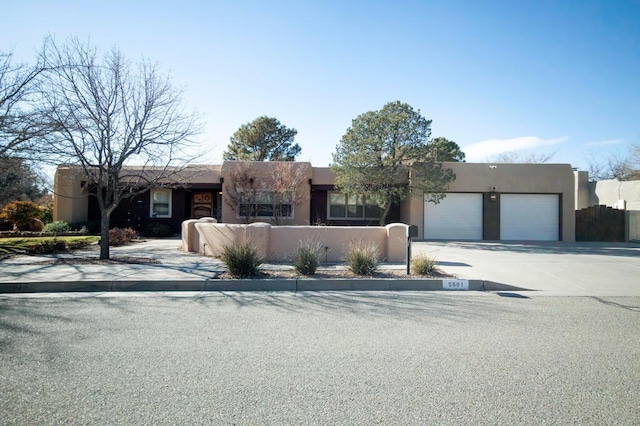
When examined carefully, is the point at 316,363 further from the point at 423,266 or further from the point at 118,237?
the point at 118,237

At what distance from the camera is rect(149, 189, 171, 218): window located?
2428cm

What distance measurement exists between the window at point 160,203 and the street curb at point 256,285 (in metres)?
16.0

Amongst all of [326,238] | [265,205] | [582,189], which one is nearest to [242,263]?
[326,238]

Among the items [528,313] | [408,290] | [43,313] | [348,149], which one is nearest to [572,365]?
[528,313]

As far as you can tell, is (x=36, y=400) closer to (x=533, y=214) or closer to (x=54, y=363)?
(x=54, y=363)

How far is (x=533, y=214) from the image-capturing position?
71.9 ft

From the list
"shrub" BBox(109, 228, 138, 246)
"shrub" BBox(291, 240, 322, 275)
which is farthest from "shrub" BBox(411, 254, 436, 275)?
"shrub" BBox(109, 228, 138, 246)

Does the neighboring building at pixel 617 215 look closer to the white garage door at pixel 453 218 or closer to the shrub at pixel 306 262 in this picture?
the white garage door at pixel 453 218

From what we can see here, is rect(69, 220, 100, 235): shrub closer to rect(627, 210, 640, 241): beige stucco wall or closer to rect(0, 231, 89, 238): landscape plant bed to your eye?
rect(0, 231, 89, 238): landscape plant bed

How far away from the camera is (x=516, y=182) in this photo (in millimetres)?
21547

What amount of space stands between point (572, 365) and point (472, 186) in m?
18.1

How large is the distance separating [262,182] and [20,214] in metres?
13.2

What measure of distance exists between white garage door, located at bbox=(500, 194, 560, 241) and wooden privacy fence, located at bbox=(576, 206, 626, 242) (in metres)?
2.17

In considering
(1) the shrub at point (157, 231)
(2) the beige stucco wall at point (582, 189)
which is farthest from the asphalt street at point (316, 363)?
(2) the beige stucco wall at point (582, 189)
